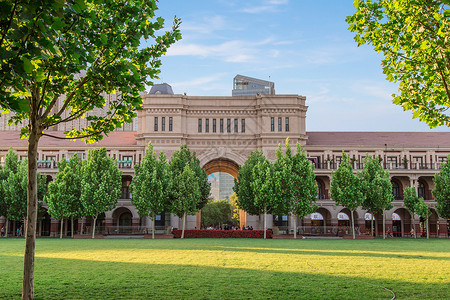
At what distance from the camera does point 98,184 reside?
51.6 metres

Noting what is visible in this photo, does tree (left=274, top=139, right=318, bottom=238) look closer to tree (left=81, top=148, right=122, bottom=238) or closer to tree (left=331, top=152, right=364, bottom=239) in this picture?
tree (left=331, top=152, right=364, bottom=239)

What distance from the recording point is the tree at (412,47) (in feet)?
44.7

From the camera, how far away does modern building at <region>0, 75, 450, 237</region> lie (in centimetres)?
6638

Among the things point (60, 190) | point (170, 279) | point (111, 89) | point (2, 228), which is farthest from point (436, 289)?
point (2, 228)

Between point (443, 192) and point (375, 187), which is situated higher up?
point (375, 187)

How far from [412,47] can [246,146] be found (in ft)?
176

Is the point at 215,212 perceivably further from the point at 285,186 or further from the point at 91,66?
the point at 91,66

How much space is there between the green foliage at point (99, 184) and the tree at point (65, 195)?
1.28 metres

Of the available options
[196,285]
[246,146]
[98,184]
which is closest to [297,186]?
[246,146]

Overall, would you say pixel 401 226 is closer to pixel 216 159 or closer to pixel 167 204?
pixel 216 159

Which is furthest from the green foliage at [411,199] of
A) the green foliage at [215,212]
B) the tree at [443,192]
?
the green foliage at [215,212]

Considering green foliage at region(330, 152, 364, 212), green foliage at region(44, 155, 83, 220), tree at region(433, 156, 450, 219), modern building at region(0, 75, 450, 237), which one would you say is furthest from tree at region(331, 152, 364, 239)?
green foliage at region(44, 155, 83, 220)

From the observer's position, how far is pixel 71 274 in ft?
54.2

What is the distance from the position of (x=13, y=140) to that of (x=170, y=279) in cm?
6376
